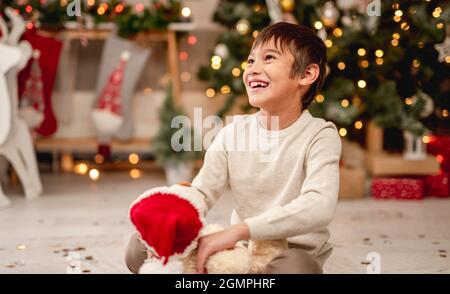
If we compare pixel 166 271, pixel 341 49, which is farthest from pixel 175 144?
pixel 166 271

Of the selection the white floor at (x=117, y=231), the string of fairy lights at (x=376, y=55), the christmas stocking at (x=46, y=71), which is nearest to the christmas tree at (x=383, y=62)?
the string of fairy lights at (x=376, y=55)

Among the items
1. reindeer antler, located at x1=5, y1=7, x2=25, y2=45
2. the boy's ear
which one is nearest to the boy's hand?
the boy's ear

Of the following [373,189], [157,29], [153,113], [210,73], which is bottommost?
[373,189]

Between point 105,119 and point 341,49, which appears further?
point 105,119

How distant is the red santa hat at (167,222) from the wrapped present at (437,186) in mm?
1909

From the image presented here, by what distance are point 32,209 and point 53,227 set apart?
355 millimetres

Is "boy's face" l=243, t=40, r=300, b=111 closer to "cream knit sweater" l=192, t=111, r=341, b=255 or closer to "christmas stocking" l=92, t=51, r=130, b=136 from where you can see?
"cream knit sweater" l=192, t=111, r=341, b=255

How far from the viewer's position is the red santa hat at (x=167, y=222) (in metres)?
0.98

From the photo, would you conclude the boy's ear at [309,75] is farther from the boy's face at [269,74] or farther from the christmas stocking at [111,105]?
the christmas stocking at [111,105]

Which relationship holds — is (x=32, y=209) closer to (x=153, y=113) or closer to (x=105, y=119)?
(x=105, y=119)

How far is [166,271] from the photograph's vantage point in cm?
100

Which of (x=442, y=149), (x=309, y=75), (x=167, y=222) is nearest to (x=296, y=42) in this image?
(x=309, y=75)

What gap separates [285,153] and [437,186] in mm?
1734

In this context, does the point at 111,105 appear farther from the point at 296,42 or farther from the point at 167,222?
the point at 167,222
